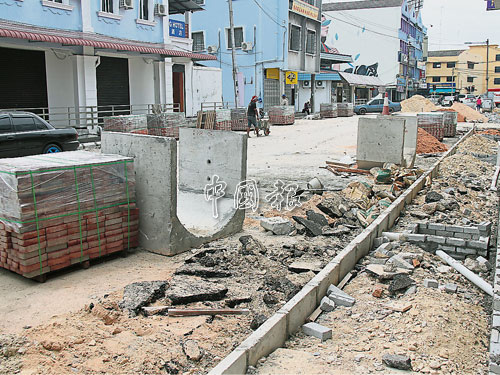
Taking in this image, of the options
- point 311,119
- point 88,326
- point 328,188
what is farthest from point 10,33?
point 311,119

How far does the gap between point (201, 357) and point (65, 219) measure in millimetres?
2522

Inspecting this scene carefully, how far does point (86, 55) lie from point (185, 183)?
47.6 feet

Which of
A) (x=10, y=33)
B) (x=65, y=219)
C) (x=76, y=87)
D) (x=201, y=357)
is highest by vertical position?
(x=10, y=33)

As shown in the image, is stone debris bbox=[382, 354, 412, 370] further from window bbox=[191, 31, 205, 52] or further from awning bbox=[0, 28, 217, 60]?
window bbox=[191, 31, 205, 52]

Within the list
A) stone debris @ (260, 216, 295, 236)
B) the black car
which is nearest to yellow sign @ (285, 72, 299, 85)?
the black car

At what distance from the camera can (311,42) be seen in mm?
44625

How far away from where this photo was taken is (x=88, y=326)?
4418 mm

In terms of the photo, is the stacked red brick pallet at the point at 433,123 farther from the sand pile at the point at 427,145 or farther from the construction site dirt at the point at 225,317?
the construction site dirt at the point at 225,317

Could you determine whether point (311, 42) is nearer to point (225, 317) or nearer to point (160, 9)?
point (160, 9)

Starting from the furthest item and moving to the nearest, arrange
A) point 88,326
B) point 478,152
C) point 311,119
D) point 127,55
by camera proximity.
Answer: point 311,119 → point 127,55 → point 478,152 → point 88,326

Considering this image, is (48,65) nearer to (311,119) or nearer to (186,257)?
(186,257)

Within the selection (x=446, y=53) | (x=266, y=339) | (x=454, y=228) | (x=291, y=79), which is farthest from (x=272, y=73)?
(x=446, y=53)

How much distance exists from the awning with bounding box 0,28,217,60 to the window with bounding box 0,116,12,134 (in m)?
5.29

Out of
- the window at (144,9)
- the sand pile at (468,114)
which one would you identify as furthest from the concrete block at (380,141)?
the sand pile at (468,114)
